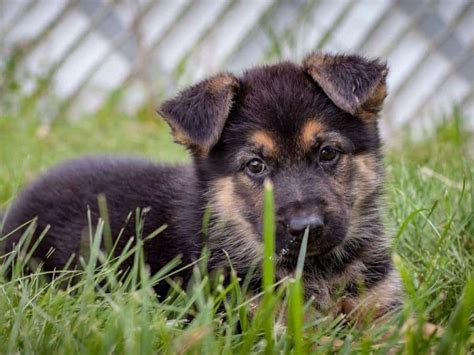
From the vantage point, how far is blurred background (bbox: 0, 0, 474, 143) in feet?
26.8

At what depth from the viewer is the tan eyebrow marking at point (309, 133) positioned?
3.50 metres

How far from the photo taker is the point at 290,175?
346 cm

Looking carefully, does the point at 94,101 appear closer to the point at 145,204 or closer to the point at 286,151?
the point at 145,204

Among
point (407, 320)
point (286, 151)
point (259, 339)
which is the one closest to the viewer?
point (407, 320)

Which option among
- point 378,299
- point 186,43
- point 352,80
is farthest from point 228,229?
point 186,43

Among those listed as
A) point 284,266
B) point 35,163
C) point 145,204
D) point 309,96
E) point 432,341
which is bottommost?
point 35,163

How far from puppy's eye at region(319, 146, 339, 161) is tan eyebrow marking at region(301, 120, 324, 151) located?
0.07 metres

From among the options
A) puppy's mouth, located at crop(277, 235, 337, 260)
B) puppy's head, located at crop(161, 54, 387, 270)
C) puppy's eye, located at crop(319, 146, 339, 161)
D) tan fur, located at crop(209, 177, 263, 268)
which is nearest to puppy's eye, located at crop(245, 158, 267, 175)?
puppy's head, located at crop(161, 54, 387, 270)

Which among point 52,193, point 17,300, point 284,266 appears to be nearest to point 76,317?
point 17,300

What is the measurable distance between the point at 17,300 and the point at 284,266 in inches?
45.5

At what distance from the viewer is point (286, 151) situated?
3.50 meters

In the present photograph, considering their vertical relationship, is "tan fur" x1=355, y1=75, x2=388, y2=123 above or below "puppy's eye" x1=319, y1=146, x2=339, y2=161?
above

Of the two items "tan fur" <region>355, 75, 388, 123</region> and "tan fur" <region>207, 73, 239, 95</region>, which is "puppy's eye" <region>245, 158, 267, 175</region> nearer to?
"tan fur" <region>207, 73, 239, 95</region>

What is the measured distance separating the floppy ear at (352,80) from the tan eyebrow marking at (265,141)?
0.30 m
